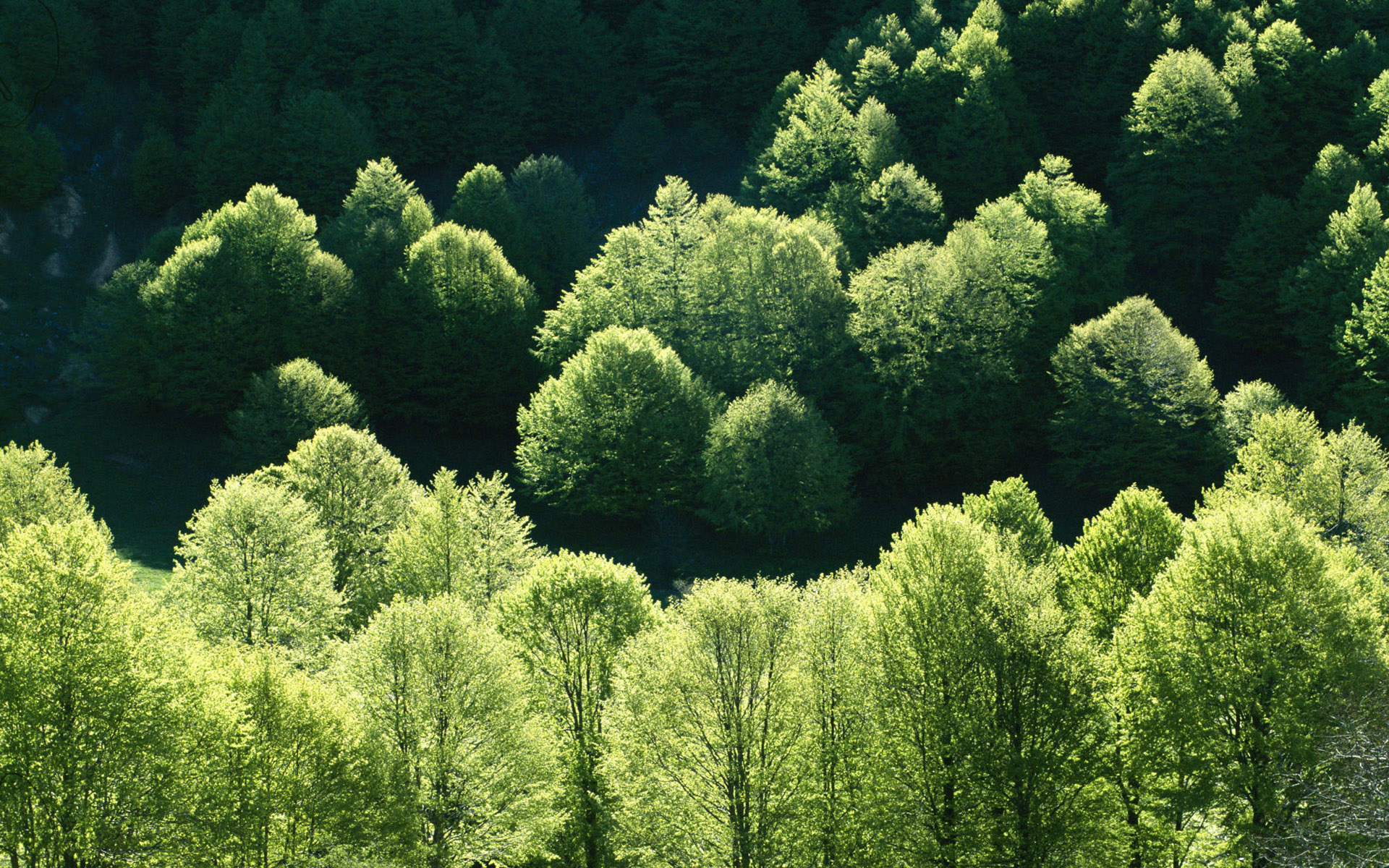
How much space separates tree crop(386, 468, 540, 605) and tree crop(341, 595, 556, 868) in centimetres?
Answer: 1124

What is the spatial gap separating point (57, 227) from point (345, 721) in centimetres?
7995

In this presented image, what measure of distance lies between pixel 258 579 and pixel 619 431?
2564 cm

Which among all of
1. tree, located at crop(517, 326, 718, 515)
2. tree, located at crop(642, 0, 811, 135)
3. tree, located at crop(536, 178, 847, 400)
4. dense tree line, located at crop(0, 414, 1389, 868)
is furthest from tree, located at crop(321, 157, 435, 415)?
dense tree line, located at crop(0, 414, 1389, 868)

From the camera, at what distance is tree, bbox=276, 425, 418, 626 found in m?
63.7

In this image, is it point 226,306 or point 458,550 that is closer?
point 458,550

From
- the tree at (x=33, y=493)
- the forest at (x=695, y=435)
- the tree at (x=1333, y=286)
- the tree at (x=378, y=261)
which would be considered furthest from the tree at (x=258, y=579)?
the tree at (x=1333, y=286)

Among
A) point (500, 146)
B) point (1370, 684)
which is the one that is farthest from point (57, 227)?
point (1370, 684)

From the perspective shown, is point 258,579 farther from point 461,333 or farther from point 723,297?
point 723,297

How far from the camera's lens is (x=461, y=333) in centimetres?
8625

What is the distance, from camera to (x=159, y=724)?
120 feet

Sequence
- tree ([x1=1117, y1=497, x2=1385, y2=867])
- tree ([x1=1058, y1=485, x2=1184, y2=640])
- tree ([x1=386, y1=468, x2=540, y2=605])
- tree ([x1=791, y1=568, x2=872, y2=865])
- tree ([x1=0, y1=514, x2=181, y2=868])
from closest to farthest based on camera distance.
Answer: tree ([x1=0, y1=514, x2=181, y2=868]), tree ([x1=1117, y1=497, x2=1385, y2=867]), tree ([x1=791, y1=568, x2=872, y2=865]), tree ([x1=1058, y1=485, x2=1184, y2=640]), tree ([x1=386, y1=468, x2=540, y2=605])

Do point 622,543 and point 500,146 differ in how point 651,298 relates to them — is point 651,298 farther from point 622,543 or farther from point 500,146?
point 500,146

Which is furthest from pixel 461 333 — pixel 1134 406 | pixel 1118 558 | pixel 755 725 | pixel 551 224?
pixel 755 725

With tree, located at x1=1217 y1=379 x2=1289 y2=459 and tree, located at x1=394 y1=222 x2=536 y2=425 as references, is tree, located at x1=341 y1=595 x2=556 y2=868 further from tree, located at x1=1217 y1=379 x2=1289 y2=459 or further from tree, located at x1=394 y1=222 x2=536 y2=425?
tree, located at x1=1217 y1=379 x2=1289 y2=459
